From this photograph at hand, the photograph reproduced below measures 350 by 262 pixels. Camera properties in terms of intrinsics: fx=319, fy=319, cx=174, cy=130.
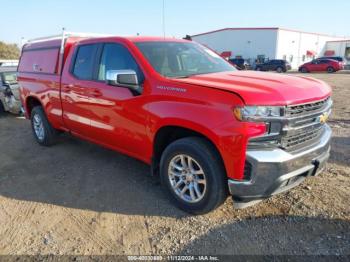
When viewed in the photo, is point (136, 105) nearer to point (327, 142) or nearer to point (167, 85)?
point (167, 85)

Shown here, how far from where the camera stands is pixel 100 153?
5789mm

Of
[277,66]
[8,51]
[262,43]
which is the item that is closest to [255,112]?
[277,66]

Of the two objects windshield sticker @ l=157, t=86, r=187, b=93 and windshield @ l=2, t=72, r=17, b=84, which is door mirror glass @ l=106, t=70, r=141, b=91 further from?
windshield @ l=2, t=72, r=17, b=84

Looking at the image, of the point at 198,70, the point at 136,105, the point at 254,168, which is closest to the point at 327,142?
the point at 254,168

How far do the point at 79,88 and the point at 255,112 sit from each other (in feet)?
9.43

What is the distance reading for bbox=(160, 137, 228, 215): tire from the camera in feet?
10.4

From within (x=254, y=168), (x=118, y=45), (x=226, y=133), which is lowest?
(x=254, y=168)

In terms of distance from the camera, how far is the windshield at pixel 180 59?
3.89 meters

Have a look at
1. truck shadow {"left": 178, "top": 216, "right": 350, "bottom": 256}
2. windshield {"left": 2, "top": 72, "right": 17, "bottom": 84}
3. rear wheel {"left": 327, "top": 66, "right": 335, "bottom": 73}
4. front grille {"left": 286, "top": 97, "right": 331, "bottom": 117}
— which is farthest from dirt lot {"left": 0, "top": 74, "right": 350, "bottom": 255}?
rear wheel {"left": 327, "top": 66, "right": 335, "bottom": 73}

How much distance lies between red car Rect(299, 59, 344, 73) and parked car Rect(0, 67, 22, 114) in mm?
31730

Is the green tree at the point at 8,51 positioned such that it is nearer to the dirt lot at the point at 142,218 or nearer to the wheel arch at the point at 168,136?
the dirt lot at the point at 142,218

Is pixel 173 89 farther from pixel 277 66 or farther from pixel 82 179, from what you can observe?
pixel 277 66

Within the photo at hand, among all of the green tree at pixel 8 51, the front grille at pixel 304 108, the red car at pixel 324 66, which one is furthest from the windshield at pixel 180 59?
the green tree at pixel 8 51

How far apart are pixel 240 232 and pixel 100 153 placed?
3316 mm
